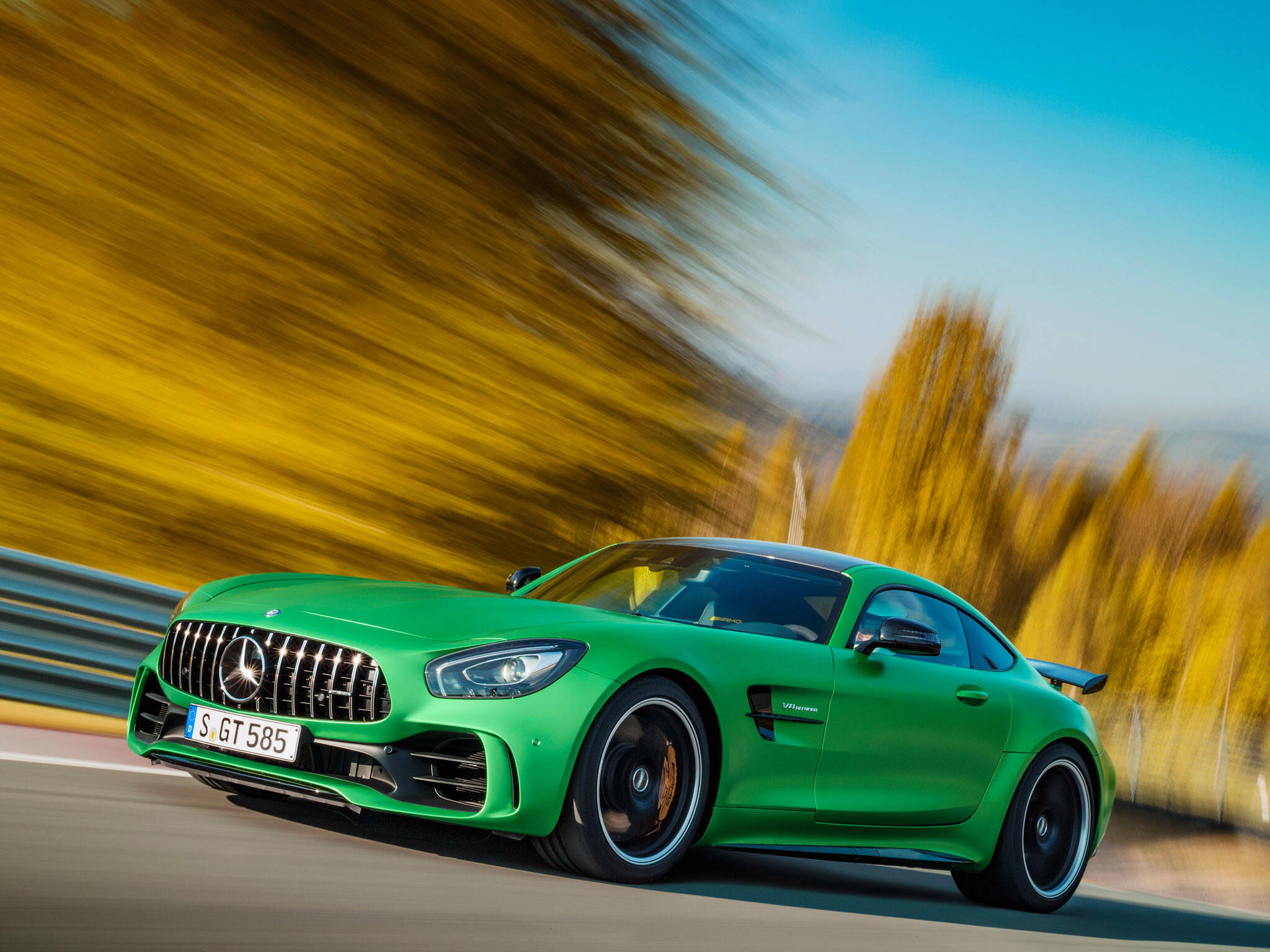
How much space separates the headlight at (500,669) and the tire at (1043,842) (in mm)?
2722

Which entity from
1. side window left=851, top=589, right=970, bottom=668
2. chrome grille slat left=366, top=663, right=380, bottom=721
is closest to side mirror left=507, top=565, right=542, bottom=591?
side window left=851, top=589, right=970, bottom=668

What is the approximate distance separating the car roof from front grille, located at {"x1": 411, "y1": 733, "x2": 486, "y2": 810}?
77.9 inches

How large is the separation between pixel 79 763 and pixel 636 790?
7.39ft

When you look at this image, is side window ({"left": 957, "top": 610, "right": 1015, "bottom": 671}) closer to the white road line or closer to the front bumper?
the front bumper

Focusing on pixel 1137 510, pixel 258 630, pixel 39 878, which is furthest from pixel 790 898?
pixel 1137 510

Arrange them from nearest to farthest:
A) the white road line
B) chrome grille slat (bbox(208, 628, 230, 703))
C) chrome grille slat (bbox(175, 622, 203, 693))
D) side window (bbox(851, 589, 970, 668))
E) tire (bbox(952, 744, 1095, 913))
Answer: chrome grille slat (bbox(208, 628, 230, 703)), chrome grille slat (bbox(175, 622, 203, 693)), the white road line, side window (bbox(851, 589, 970, 668)), tire (bbox(952, 744, 1095, 913))

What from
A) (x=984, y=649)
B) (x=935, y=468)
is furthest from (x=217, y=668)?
(x=935, y=468)

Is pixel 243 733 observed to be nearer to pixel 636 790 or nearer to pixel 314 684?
pixel 314 684

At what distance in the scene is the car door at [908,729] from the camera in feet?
18.3

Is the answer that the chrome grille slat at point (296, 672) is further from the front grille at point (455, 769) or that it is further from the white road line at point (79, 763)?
the white road line at point (79, 763)

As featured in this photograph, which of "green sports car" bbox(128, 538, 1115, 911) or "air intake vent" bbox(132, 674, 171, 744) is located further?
"air intake vent" bbox(132, 674, 171, 744)

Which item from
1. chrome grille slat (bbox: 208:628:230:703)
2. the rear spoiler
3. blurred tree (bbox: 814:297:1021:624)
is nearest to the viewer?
chrome grille slat (bbox: 208:628:230:703)

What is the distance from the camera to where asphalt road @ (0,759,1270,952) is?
345cm

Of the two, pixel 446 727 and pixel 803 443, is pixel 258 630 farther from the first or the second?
pixel 803 443
